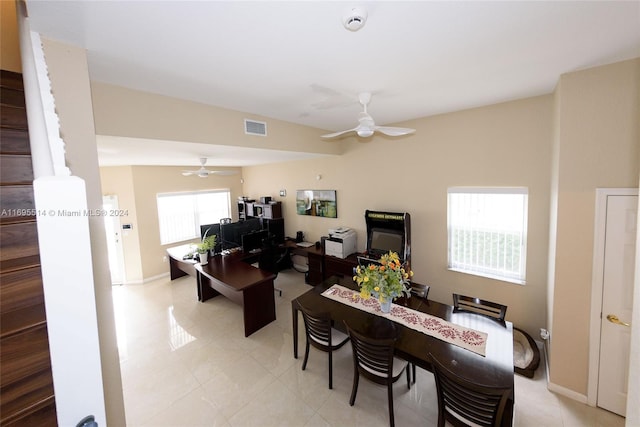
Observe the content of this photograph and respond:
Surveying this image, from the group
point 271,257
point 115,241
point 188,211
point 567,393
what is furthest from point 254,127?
point 115,241

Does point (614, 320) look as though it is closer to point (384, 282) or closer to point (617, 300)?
point (617, 300)

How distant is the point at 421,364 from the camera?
185cm

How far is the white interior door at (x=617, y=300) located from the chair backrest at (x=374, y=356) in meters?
1.93

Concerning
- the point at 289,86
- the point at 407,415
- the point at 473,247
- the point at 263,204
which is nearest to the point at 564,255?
the point at 473,247

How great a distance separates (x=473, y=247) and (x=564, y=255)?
3.68 feet

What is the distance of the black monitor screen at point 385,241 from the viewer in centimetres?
367

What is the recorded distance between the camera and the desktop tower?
5.61 m

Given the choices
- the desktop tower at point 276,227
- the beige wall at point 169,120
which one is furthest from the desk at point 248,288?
the beige wall at point 169,120

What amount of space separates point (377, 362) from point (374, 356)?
71mm

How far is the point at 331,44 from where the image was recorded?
58.8 inches

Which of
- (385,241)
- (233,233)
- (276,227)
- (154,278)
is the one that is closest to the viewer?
(385,241)

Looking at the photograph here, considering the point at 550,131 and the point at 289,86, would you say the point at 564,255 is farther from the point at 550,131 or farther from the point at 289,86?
the point at 289,86

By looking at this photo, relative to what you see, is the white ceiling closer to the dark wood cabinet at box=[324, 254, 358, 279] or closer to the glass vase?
the glass vase

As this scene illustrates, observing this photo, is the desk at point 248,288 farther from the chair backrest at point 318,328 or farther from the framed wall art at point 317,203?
the framed wall art at point 317,203
